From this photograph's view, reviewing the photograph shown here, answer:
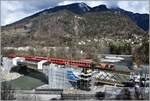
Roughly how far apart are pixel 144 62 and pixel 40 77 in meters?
4.76

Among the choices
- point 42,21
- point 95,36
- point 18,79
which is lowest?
point 18,79

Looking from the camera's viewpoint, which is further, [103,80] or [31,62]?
[31,62]

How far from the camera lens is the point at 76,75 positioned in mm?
11273

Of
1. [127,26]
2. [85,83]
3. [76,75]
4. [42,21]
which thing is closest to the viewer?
[85,83]

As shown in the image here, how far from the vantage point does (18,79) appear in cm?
1512

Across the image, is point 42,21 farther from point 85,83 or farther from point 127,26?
point 85,83

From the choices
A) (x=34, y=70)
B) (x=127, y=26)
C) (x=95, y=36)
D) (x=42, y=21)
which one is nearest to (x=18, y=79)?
(x=34, y=70)

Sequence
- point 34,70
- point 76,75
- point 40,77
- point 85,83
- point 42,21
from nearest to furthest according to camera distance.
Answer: point 85,83 < point 76,75 < point 40,77 < point 34,70 < point 42,21

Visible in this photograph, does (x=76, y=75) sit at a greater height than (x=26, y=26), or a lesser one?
lesser

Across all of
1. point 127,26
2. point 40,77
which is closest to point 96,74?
point 40,77

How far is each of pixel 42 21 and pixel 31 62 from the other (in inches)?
1471

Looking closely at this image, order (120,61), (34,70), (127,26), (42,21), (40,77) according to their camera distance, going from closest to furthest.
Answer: (40,77)
(34,70)
(120,61)
(127,26)
(42,21)

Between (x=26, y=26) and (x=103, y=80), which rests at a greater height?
(x=26, y=26)

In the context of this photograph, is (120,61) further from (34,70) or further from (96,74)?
(96,74)
